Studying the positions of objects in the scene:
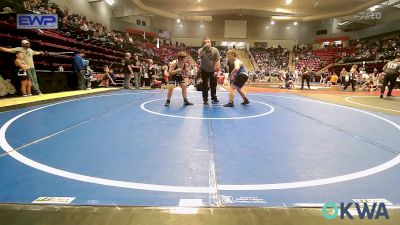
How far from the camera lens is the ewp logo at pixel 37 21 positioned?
27.1 feet

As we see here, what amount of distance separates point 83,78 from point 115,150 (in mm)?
8760

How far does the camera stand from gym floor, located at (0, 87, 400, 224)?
195 centimetres

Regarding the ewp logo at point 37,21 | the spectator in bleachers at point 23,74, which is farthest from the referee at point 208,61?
the spectator in bleachers at point 23,74

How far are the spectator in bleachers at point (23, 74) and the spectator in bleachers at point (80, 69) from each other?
8.20 ft

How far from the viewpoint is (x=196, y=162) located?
8.77ft

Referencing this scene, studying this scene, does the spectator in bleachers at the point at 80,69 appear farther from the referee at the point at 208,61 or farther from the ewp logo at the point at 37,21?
the referee at the point at 208,61

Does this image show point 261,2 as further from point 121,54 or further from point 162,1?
point 121,54

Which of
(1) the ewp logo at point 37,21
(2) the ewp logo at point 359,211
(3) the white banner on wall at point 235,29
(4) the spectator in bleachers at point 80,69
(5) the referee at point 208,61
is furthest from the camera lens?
(3) the white banner on wall at point 235,29

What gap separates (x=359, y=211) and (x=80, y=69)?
1066 centimetres

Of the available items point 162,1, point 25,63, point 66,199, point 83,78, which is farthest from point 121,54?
point 66,199

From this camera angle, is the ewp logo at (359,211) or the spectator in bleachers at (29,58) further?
the spectator in bleachers at (29,58)

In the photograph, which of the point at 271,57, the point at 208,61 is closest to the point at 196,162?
the point at 208,61

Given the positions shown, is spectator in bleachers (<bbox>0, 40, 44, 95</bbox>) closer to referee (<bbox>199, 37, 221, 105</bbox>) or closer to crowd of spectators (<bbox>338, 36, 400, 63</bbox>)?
referee (<bbox>199, 37, 221, 105</bbox>)

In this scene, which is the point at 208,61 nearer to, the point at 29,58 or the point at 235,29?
the point at 29,58
